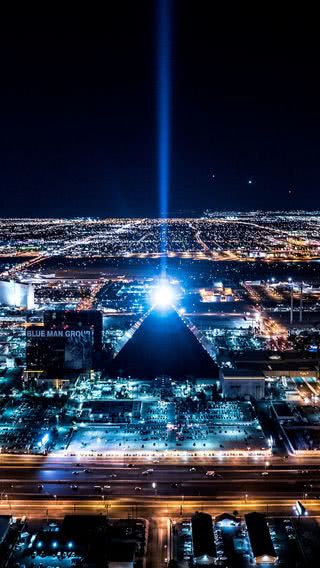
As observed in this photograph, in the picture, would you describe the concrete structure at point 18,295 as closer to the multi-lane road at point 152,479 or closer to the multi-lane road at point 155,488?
the multi-lane road at point 155,488

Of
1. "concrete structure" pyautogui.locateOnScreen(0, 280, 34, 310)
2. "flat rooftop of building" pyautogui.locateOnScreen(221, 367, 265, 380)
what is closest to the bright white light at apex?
"concrete structure" pyautogui.locateOnScreen(0, 280, 34, 310)

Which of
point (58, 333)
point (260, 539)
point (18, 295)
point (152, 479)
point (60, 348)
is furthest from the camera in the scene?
point (18, 295)

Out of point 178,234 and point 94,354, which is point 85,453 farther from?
point 178,234

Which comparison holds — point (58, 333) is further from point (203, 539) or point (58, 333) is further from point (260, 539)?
point (260, 539)

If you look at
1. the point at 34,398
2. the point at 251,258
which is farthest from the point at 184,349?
the point at 251,258

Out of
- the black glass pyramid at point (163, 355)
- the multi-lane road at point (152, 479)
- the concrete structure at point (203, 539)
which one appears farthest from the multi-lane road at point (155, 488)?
the black glass pyramid at point (163, 355)

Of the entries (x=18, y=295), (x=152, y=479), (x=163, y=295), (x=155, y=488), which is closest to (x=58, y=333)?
(x=152, y=479)

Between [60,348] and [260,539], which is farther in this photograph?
[60,348]
